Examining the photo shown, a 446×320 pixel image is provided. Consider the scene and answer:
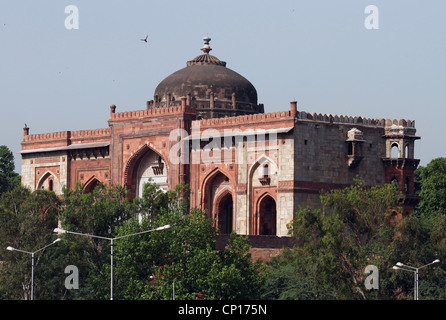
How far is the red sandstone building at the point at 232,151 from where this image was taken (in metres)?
56.4

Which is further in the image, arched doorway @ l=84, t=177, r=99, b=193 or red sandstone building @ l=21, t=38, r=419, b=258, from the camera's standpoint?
arched doorway @ l=84, t=177, r=99, b=193

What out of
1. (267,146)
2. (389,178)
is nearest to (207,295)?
(267,146)

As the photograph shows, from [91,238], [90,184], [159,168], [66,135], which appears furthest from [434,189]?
[91,238]

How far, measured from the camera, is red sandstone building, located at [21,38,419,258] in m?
56.4

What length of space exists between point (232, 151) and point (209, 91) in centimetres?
707

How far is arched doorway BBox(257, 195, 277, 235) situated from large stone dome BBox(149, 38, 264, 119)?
25.6ft

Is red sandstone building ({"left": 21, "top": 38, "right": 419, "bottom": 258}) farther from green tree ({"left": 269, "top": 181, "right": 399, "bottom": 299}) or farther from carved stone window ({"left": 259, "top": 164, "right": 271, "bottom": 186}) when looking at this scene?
green tree ({"left": 269, "top": 181, "right": 399, "bottom": 299})

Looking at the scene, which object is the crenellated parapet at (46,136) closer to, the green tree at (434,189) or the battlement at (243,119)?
the battlement at (243,119)

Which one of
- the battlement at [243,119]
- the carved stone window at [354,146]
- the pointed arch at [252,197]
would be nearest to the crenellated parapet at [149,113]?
the battlement at [243,119]

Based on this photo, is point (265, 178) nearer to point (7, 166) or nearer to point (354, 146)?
point (354, 146)

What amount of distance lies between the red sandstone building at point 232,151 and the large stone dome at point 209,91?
0.06 metres

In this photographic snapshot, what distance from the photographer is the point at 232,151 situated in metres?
59.0

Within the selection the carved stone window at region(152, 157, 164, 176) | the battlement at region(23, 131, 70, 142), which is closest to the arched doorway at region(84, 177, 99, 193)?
the battlement at region(23, 131, 70, 142)
